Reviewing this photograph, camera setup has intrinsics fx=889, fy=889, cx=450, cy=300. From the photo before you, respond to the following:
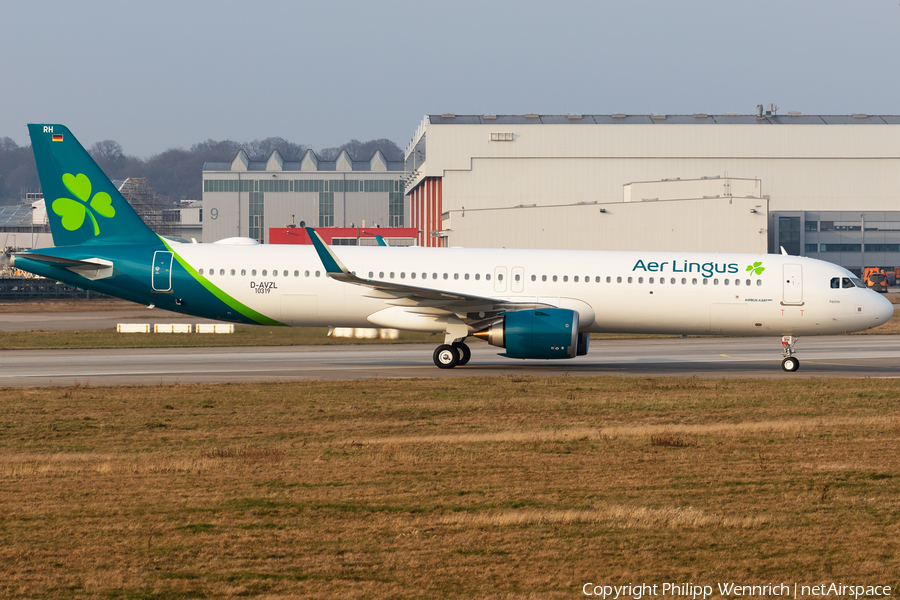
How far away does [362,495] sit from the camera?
1090 centimetres

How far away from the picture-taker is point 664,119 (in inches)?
3585

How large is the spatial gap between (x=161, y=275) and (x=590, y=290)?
13526 mm

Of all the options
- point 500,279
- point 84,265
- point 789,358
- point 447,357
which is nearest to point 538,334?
point 500,279

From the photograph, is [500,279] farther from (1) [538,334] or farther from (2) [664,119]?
(2) [664,119]

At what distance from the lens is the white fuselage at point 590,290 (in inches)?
1109

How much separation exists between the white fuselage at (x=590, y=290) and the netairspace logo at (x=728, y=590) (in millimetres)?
20585

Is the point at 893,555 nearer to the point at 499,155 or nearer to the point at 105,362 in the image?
the point at 105,362

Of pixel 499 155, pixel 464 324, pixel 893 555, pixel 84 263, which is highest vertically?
pixel 499 155

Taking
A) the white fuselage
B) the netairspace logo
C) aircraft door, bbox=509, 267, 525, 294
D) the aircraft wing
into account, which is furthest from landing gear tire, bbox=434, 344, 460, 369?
the netairspace logo

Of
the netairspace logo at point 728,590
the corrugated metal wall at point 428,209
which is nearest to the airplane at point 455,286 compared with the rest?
the netairspace logo at point 728,590

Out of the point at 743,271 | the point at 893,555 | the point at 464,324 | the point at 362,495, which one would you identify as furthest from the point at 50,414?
the point at 743,271

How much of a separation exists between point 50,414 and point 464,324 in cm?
1330

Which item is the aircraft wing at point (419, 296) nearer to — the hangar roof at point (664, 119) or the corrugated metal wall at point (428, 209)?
the corrugated metal wall at point (428, 209)

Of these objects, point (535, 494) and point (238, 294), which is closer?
point (535, 494)
